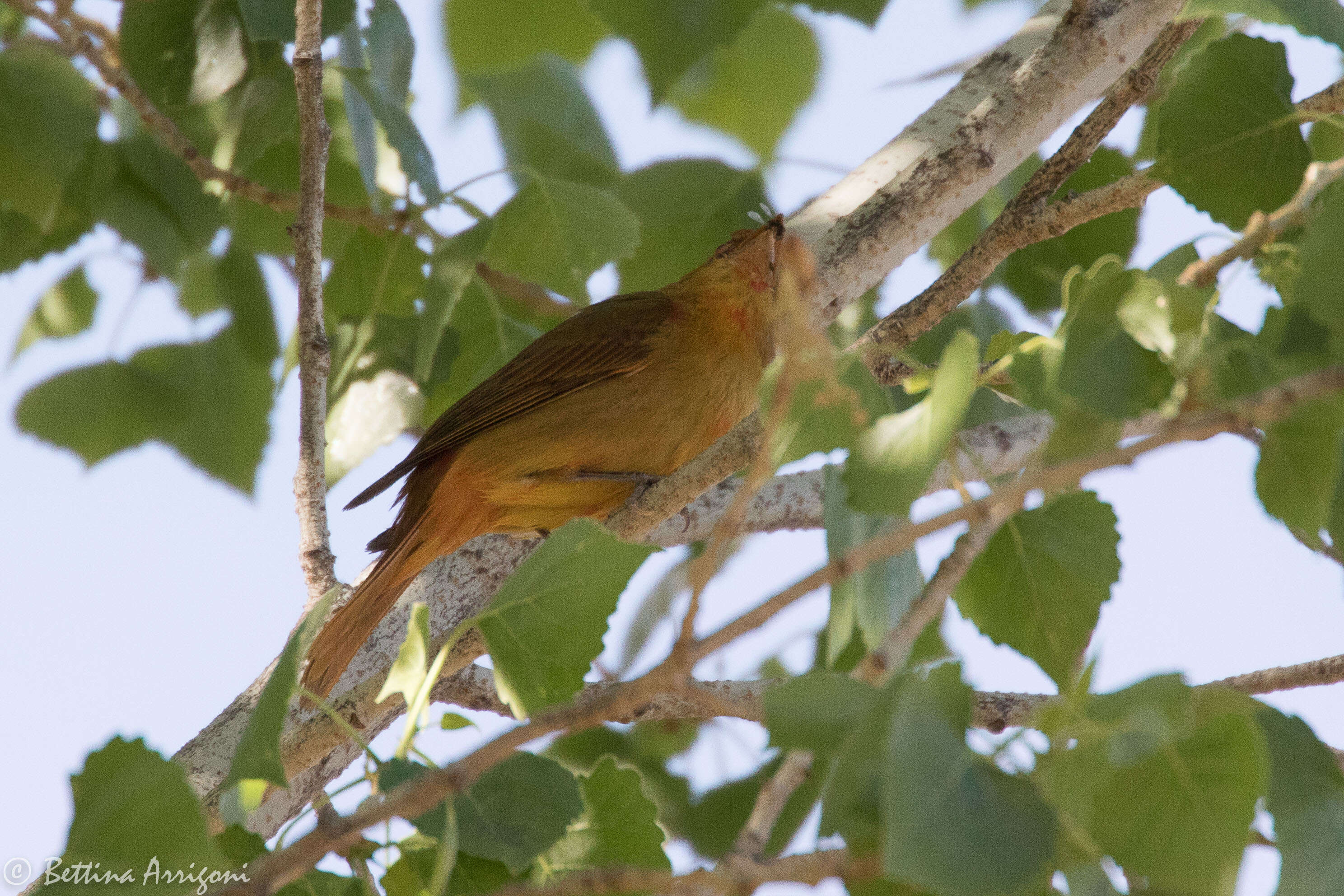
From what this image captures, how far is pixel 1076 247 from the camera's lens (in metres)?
3.82

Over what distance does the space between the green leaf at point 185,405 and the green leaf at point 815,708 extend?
12.0 ft

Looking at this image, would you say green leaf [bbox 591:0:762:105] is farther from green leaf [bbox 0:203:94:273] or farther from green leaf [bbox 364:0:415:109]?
green leaf [bbox 0:203:94:273]

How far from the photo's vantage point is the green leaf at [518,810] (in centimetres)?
134

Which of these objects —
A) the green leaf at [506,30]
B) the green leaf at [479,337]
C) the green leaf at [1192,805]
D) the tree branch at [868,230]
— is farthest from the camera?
the green leaf at [506,30]

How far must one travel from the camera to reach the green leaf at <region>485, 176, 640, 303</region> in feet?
11.6

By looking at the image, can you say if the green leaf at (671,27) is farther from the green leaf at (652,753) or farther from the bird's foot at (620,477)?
the green leaf at (652,753)

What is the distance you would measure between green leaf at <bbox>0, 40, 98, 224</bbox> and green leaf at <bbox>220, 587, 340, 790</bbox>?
251 cm

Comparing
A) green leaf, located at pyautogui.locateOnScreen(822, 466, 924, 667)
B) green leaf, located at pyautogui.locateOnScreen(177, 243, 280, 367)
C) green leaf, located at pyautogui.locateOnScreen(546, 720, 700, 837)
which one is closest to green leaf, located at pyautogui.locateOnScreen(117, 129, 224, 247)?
green leaf, located at pyautogui.locateOnScreen(177, 243, 280, 367)

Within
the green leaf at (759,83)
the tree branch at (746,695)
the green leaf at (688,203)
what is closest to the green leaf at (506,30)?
the green leaf at (759,83)

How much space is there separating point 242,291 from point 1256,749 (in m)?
4.01

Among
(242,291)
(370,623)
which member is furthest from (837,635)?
(242,291)

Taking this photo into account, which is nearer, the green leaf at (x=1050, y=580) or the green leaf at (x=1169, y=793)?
the green leaf at (x=1169, y=793)

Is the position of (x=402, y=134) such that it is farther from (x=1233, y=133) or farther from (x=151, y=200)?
(x=1233, y=133)

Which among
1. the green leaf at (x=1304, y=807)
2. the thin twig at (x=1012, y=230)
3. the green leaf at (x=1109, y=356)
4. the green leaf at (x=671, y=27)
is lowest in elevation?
the green leaf at (x=1304, y=807)
